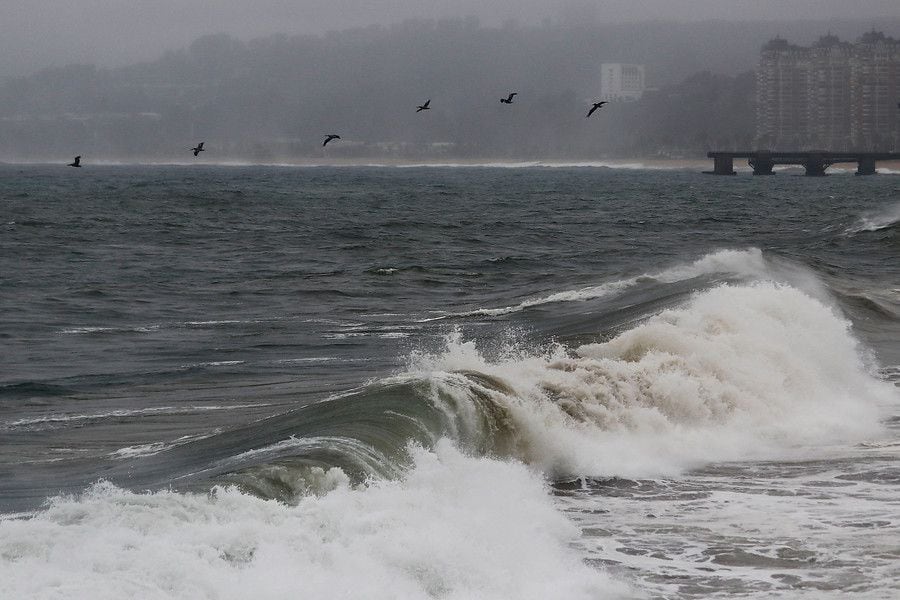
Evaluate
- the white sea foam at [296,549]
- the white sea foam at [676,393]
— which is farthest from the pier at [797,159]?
the white sea foam at [296,549]

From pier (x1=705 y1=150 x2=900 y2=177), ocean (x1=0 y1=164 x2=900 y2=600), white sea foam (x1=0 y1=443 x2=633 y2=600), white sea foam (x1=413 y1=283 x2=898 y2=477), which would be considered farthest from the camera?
pier (x1=705 y1=150 x2=900 y2=177)

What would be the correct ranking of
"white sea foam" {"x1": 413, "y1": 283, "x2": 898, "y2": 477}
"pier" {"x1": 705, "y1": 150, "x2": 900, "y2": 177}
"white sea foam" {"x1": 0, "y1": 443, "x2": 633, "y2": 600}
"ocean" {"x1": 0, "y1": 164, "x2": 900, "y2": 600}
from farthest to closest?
1. "pier" {"x1": 705, "y1": 150, "x2": 900, "y2": 177}
2. "white sea foam" {"x1": 413, "y1": 283, "x2": 898, "y2": 477}
3. "ocean" {"x1": 0, "y1": 164, "x2": 900, "y2": 600}
4. "white sea foam" {"x1": 0, "y1": 443, "x2": 633, "y2": 600}

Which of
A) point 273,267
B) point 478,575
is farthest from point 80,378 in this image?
point 273,267

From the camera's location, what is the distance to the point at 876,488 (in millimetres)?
14914

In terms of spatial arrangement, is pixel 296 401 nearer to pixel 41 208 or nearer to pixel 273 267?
pixel 273 267

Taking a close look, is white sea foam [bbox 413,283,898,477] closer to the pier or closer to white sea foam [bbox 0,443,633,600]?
white sea foam [bbox 0,443,633,600]

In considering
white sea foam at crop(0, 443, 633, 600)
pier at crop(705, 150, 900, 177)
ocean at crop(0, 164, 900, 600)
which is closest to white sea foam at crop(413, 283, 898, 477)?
ocean at crop(0, 164, 900, 600)

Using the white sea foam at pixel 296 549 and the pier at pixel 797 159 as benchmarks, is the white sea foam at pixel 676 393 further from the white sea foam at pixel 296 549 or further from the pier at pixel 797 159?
the pier at pixel 797 159

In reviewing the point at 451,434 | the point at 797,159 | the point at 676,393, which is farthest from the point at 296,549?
the point at 797,159

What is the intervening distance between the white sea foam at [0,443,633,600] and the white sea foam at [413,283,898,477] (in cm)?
392

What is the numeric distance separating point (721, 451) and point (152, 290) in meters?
21.8

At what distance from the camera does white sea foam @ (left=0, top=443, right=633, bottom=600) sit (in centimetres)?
976

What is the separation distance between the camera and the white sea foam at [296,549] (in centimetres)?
976

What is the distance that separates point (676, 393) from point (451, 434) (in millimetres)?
4698
